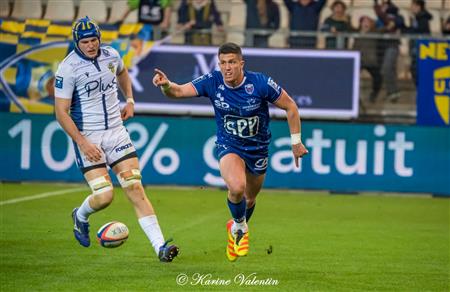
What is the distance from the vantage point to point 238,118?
447 inches

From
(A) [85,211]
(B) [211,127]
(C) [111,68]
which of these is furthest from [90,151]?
(B) [211,127]

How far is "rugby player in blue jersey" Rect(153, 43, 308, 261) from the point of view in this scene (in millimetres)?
11133

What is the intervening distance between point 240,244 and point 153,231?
1.07 metres

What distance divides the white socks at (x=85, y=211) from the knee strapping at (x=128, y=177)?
1.59ft

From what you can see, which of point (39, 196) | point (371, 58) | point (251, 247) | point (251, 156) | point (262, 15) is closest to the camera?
point (251, 156)

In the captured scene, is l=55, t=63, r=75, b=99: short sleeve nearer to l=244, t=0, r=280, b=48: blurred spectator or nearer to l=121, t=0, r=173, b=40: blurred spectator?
l=121, t=0, r=173, b=40: blurred spectator

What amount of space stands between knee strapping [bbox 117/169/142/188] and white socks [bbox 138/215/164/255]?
1.28 feet

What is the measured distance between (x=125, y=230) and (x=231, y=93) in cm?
187

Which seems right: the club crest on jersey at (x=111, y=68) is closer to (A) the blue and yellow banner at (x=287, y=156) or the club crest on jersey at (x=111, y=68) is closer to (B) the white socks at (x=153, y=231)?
(B) the white socks at (x=153, y=231)

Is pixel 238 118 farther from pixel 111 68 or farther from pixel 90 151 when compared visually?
pixel 90 151

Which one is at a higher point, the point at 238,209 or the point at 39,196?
the point at 238,209

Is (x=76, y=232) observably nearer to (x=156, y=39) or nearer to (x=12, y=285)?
(x=12, y=285)

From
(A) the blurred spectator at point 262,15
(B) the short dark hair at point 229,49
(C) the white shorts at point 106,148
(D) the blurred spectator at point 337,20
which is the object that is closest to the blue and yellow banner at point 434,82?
(D) the blurred spectator at point 337,20

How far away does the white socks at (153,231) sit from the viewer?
10.7 metres
